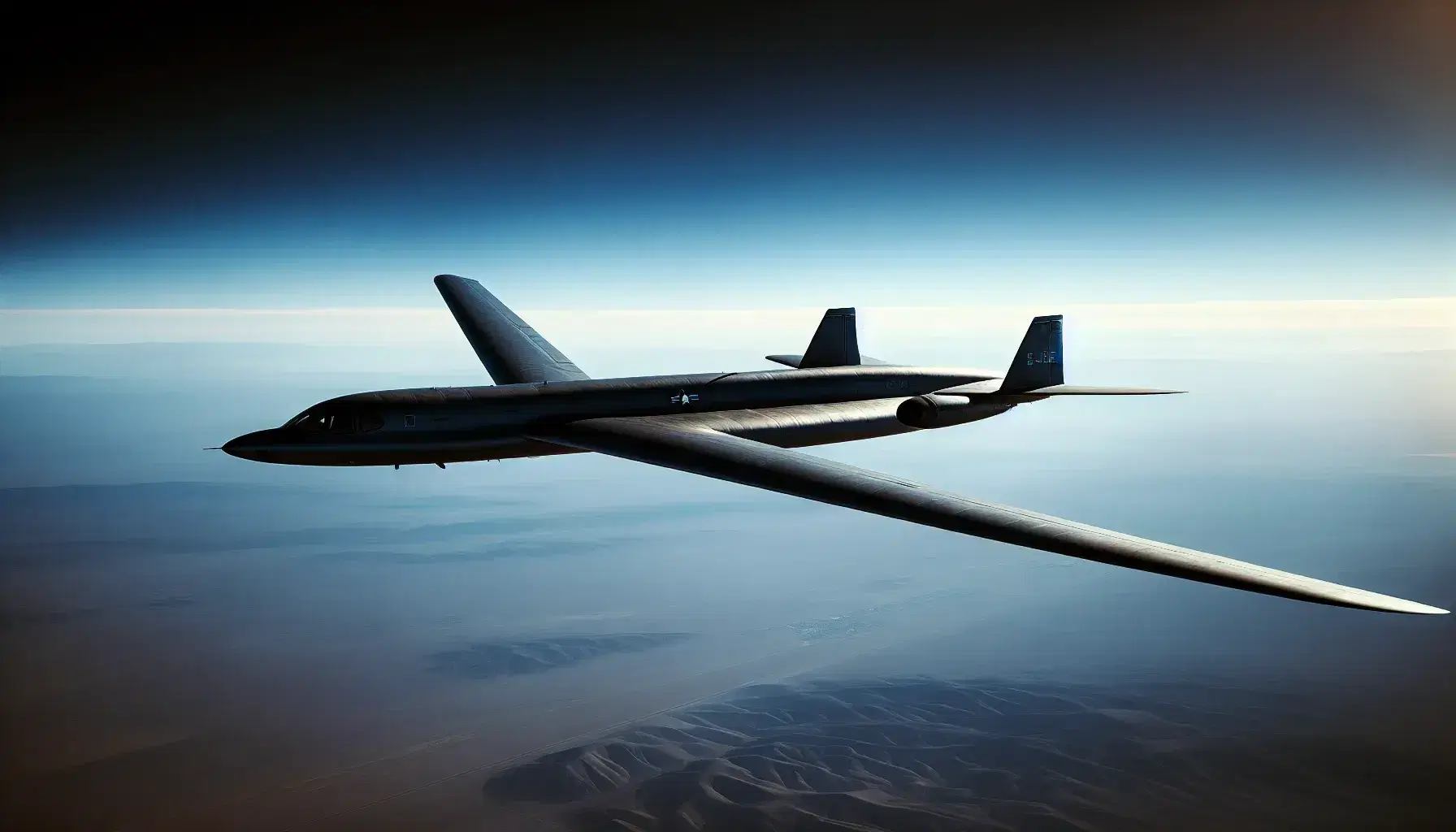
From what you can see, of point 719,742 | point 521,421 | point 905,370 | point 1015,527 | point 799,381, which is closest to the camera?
point 1015,527

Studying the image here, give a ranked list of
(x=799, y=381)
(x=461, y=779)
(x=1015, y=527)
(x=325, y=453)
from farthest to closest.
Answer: (x=461, y=779) → (x=799, y=381) → (x=325, y=453) → (x=1015, y=527)

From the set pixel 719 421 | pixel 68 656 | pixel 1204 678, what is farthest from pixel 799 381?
pixel 1204 678

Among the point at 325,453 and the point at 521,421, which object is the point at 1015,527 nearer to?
the point at 521,421

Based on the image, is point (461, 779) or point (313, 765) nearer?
point (461, 779)

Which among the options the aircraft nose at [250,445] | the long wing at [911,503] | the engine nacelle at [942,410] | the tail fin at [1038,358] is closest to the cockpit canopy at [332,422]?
the aircraft nose at [250,445]

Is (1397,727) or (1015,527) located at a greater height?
(1015,527)

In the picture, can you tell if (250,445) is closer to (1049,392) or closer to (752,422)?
(752,422)

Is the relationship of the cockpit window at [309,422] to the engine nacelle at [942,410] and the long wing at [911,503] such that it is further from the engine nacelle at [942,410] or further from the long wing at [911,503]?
the engine nacelle at [942,410]
